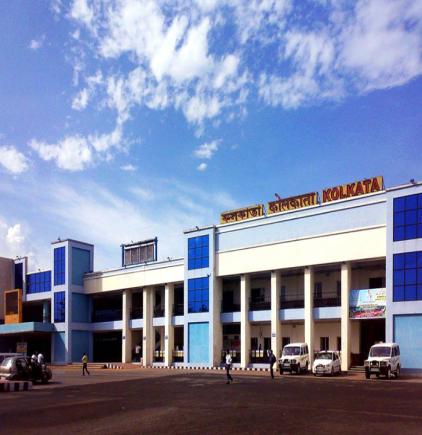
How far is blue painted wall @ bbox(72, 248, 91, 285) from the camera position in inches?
2638

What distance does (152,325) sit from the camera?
60.2 m

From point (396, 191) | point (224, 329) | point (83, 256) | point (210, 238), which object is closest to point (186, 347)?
point (224, 329)

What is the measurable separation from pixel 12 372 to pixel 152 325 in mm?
27024

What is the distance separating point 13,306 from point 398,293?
47.1 meters

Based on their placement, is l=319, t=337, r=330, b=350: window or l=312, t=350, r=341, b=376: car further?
l=319, t=337, r=330, b=350: window

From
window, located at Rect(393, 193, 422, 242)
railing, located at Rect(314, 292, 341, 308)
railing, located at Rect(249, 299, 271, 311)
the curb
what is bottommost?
the curb

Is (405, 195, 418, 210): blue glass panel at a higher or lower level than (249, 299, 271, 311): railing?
higher

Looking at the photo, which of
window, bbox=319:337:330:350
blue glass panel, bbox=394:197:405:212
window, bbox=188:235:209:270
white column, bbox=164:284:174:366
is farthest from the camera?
white column, bbox=164:284:174:366

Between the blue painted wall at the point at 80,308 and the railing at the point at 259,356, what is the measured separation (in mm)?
23309

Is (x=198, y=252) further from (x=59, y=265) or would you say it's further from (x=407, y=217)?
(x=407, y=217)

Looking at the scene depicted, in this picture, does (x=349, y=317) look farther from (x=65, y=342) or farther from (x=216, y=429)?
(x=65, y=342)

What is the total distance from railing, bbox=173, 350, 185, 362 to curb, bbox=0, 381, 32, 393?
27452mm

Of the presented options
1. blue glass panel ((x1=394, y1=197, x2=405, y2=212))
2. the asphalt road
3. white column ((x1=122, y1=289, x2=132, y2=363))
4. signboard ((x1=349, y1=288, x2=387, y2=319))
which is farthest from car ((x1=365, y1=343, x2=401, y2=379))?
white column ((x1=122, y1=289, x2=132, y2=363))

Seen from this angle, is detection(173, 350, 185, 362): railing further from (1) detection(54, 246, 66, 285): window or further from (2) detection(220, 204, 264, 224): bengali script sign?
(1) detection(54, 246, 66, 285): window
